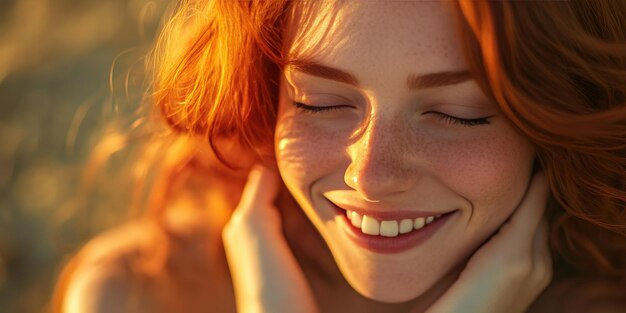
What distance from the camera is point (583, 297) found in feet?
8.11

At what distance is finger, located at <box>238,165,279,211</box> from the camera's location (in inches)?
99.9

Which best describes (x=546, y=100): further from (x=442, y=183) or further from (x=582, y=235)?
(x=582, y=235)

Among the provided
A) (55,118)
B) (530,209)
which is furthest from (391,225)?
(55,118)

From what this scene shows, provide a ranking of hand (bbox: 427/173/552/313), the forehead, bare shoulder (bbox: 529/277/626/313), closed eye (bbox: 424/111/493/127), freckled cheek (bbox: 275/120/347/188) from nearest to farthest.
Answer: the forehead → closed eye (bbox: 424/111/493/127) → freckled cheek (bbox: 275/120/347/188) → hand (bbox: 427/173/552/313) → bare shoulder (bbox: 529/277/626/313)

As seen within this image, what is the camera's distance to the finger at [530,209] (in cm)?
230

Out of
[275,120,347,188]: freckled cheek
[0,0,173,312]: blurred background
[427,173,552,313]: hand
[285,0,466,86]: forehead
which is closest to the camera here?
[285,0,466,86]: forehead

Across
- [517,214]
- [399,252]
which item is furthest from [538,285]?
[399,252]

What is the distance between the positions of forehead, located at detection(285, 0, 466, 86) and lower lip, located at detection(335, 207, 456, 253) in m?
0.46

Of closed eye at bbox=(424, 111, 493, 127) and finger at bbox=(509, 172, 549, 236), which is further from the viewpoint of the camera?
finger at bbox=(509, 172, 549, 236)

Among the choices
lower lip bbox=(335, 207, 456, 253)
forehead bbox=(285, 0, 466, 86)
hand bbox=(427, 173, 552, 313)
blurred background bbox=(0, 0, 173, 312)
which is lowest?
blurred background bbox=(0, 0, 173, 312)

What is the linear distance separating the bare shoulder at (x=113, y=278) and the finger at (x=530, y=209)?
104 centimetres

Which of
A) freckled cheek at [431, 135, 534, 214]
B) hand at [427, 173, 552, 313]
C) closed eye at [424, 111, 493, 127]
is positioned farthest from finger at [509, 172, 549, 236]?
closed eye at [424, 111, 493, 127]

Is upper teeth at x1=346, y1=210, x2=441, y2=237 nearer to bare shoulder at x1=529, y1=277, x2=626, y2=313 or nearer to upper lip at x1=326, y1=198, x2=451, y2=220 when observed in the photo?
upper lip at x1=326, y1=198, x2=451, y2=220

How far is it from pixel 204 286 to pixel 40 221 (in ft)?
6.01
